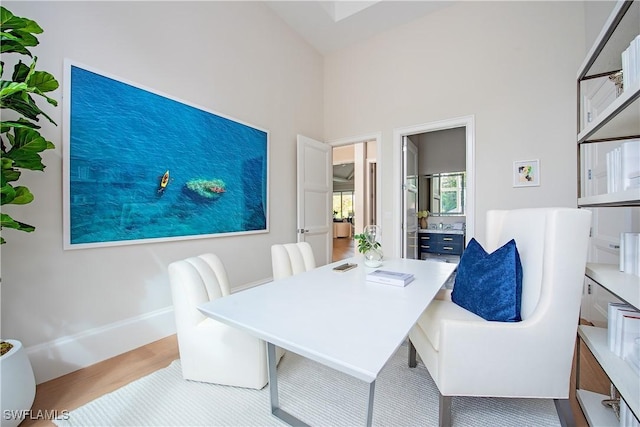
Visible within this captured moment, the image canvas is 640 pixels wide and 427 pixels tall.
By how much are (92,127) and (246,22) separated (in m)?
2.12

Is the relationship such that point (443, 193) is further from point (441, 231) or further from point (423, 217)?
point (441, 231)

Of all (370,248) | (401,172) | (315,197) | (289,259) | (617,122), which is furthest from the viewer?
(315,197)

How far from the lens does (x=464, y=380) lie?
119 cm

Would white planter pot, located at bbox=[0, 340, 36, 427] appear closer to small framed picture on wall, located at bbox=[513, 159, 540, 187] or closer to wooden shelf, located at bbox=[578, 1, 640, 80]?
wooden shelf, located at bbox=[578, 1, 640, 80]

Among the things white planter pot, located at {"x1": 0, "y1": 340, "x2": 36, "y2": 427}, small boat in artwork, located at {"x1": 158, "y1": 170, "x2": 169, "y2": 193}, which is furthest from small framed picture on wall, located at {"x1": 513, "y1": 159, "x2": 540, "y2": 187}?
white planter pot, located at {"x1": 0, "y1": 340, "x2": 36, "y2": 427}

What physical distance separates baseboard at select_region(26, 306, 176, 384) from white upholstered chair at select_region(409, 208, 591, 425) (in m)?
2.17

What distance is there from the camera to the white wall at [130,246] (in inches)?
66.3

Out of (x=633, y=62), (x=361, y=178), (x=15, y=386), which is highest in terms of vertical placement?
(x=361, y=178)

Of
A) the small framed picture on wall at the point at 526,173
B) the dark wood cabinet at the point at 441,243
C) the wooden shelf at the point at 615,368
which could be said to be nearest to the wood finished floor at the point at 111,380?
the wooden shelf at the point at 615,368

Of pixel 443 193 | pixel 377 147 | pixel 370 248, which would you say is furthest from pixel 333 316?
pixel 443 193

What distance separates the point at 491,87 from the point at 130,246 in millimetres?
3924

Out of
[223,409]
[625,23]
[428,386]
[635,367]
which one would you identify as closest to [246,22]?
[625,23]

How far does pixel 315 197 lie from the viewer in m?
3.93

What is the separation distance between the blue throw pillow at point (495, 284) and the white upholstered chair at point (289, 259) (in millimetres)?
1175
